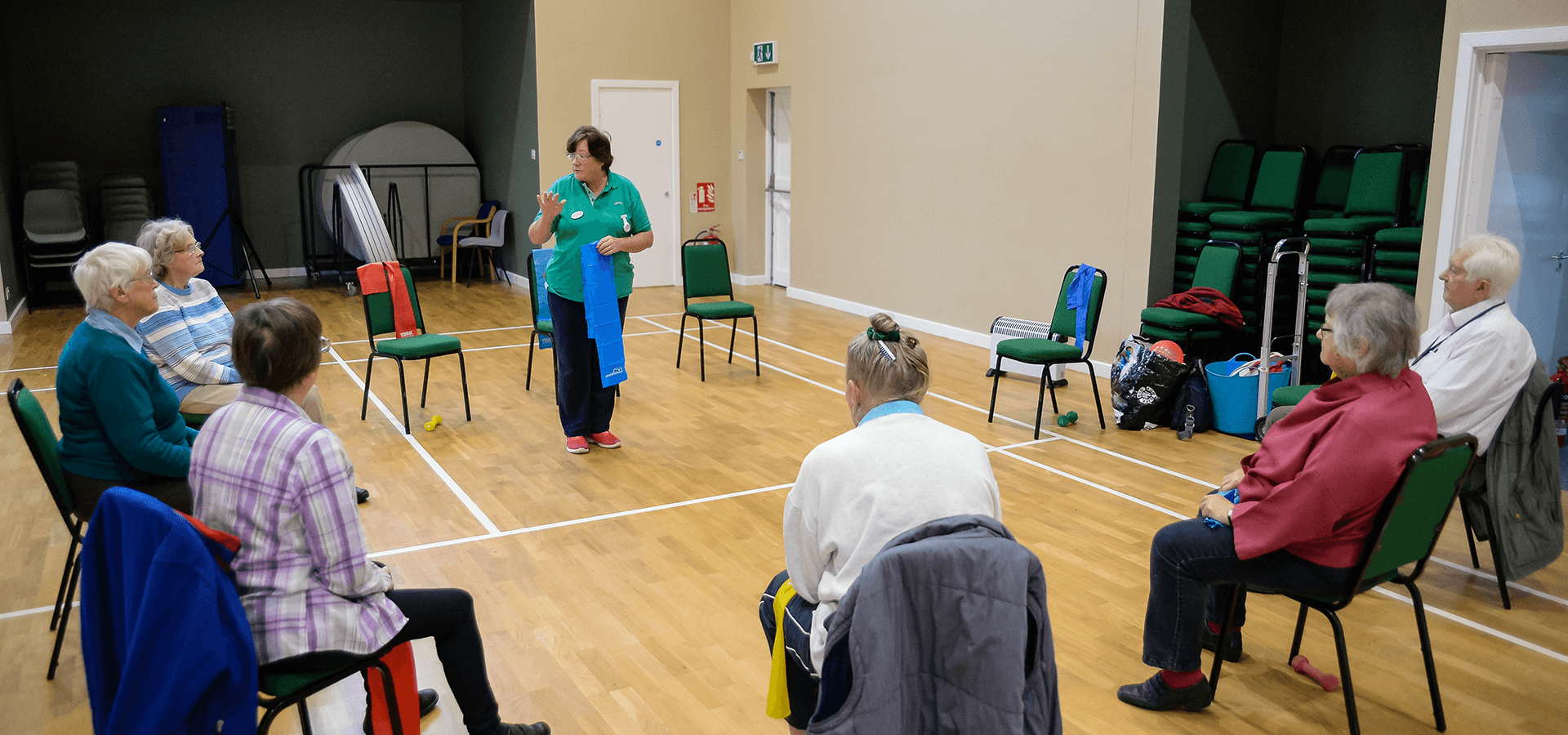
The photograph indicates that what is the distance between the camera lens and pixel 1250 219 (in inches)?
265

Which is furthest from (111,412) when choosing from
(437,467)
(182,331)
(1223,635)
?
(1223,635)

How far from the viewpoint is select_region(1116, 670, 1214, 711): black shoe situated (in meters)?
3.03

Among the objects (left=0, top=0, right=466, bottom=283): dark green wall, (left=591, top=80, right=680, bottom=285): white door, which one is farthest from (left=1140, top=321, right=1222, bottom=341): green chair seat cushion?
(left=0, top=0, right=466, bottom=283): dark green wall

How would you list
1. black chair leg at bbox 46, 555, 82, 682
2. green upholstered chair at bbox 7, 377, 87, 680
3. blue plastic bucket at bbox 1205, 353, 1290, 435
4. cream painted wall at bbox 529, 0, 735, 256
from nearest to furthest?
green upholstered chair at bbox 7, 377, 87, 680
black chair leg at bbox 46, 555, 82, 682
blue plastic bucket at bbox 1205, 353, 1290, 435
cream painted wall at bbox 529, 0, 735, 256

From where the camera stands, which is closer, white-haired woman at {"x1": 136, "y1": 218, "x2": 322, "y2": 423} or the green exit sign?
white-haired woman at {"x1": 136, "y1": 218, "x2": 322, "y2": 423}

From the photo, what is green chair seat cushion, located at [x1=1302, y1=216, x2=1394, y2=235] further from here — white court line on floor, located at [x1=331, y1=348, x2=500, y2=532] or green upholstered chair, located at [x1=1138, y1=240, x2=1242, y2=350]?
white court line on floor, located at [x1=331, y1=348, x2=500, y2=532]

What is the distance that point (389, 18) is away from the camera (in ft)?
41.4

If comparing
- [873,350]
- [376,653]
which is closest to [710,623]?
[376,653]

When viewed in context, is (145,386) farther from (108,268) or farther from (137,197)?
(137,197)

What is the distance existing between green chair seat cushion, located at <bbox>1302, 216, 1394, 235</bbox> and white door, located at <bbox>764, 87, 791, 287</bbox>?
603 centimetres

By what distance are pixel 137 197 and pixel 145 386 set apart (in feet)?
30.9

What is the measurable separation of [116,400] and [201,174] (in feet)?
31.0

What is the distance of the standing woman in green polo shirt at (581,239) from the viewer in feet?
17.1

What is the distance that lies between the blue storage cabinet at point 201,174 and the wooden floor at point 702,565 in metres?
4.26
